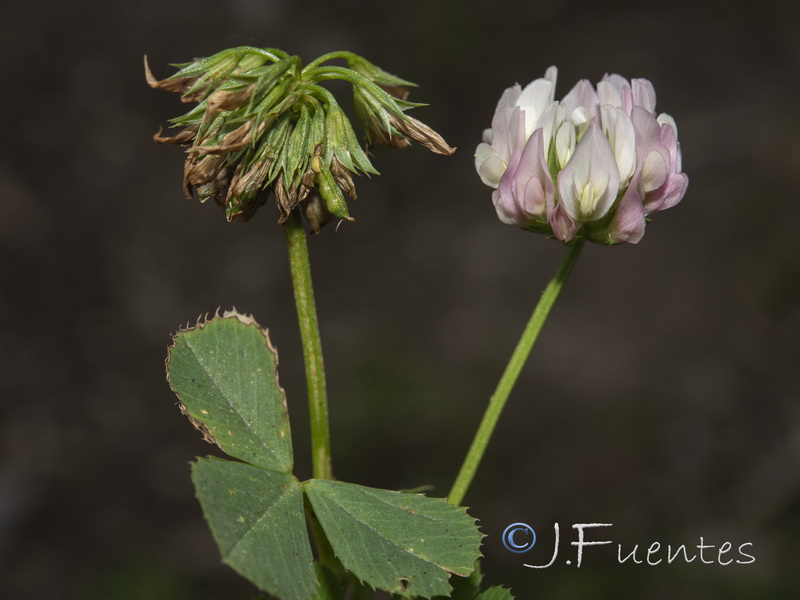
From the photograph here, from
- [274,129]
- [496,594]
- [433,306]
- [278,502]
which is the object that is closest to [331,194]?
[274,129]

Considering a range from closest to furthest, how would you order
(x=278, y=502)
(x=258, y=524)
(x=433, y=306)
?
(x=258, y=524), (x=278, y=502), (x=433, y=306)

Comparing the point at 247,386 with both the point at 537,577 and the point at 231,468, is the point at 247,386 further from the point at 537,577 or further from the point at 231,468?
the point at 537,577

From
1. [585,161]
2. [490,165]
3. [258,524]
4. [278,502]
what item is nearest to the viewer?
[258,524]

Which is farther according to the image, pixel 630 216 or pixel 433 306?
pixel 433 306

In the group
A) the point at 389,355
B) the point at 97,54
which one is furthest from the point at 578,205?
the point at 97,54

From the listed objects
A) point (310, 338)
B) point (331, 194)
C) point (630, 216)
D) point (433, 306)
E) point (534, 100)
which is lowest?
point (310, 338)

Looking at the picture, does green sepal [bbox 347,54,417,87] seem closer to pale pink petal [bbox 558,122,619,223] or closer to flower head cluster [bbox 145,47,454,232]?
flower head cluster [bbox 145,47,454,232]

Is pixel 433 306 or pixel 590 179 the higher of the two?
pixel 433 306

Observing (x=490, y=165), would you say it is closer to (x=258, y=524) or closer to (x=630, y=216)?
(x=630, y=216)
